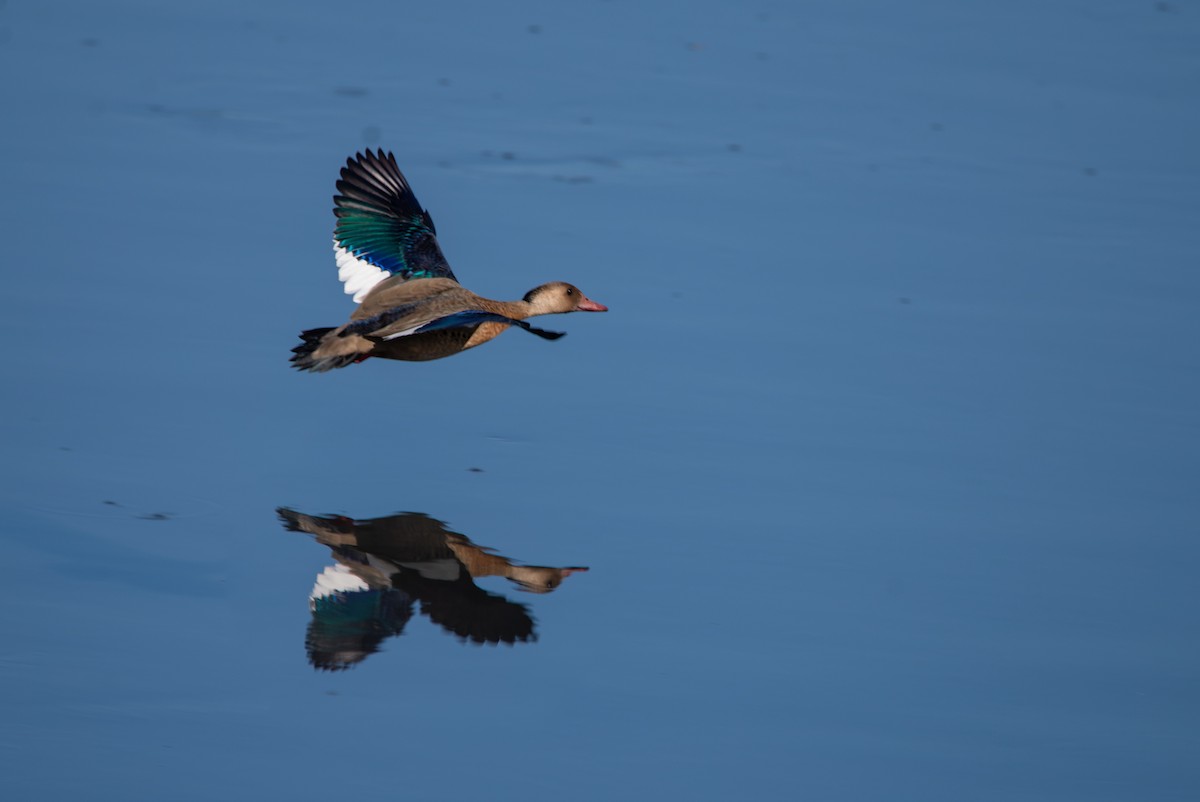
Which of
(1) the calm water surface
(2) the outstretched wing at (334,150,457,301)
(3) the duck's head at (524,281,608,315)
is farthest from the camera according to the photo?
(2) the outstretched wing at (334,150,457,301)

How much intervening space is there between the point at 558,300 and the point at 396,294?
0.90m

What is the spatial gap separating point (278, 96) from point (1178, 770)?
28.9 ft

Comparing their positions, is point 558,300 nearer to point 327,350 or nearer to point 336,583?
point 327,350

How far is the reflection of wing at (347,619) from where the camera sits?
6379mm

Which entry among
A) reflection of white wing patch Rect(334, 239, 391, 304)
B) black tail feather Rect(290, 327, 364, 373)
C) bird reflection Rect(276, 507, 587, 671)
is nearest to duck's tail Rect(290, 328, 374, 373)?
black tail feather Rect(290, 327, 364, 373)

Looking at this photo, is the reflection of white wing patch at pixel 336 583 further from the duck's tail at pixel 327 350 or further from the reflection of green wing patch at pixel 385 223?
the reflection of green wing patch at pixel 385 223

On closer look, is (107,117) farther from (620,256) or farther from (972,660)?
(972,660)

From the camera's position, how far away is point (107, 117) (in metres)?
12.0

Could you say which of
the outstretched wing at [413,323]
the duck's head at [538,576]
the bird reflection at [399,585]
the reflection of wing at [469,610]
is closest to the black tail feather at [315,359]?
the outstretched wing at [413,323]

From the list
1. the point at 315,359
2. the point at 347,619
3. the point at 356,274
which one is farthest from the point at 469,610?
the point at 356,274

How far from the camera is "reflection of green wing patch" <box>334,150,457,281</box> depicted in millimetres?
9391

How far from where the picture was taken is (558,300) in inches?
360

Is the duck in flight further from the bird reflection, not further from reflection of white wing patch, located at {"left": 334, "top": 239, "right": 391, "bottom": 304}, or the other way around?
the bird reflection

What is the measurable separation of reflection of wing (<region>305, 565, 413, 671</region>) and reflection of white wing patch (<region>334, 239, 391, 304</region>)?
2638 mm
